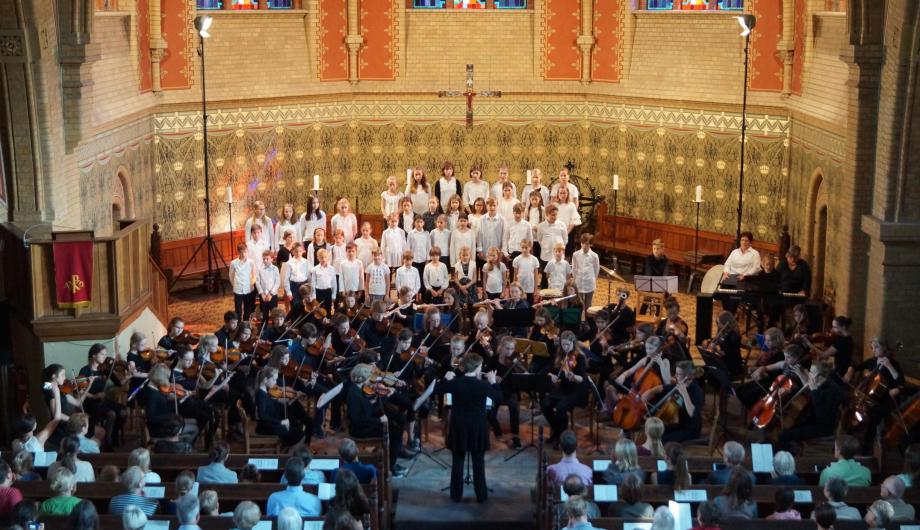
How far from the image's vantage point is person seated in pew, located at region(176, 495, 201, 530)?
962 centimetres

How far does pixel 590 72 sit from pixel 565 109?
791 mm

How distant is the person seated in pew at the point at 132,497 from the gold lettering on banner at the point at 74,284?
5193 mm

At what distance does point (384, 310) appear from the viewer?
52.7 ft

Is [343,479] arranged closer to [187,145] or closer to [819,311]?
[819,311]

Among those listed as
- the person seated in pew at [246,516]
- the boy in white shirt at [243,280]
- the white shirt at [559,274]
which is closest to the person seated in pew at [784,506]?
the person seated in pew at [246,516]

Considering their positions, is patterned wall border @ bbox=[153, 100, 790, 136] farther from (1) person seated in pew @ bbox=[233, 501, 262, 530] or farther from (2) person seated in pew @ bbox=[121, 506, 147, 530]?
(1) person seated in pew @ bbox=[233, 501, 262, 530]

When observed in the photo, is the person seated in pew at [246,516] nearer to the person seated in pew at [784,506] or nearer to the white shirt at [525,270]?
the person seated in pew at [784,506]

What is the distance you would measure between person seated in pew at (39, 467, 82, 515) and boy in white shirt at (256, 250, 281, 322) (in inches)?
306

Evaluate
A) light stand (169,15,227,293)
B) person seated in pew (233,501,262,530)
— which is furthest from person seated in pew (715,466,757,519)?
light stand (169,15,227,293)

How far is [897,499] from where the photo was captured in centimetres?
1031

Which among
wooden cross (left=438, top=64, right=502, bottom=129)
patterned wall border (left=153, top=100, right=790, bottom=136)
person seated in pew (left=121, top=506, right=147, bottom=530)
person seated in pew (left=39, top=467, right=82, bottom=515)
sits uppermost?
wooden cross (left=438, top=64, right=502, bottom=129)

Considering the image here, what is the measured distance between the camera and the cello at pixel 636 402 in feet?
45.0

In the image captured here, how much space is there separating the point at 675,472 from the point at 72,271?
7.64 m

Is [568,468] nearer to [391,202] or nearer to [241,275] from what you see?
[241,275]
